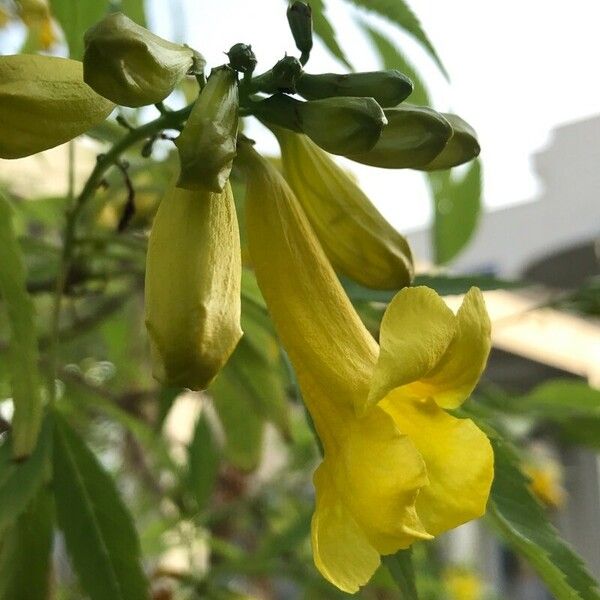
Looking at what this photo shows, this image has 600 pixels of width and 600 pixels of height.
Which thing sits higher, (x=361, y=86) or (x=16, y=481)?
(x=361, y=86)

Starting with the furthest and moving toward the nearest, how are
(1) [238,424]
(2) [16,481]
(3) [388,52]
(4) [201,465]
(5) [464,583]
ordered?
1. (5) [464,583]
2. (4) [201,465]
3. (1) [238,424]
4. (3) [388,52]
5. (2) [16,481]

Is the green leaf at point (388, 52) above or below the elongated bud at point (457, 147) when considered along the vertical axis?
below

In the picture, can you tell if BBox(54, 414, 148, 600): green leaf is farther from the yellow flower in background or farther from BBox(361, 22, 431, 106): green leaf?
the yellow flower in background

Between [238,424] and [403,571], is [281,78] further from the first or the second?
[238,424]

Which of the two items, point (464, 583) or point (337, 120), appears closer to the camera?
point (337, 120)

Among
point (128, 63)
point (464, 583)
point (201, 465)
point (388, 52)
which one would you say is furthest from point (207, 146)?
point (464, 583)

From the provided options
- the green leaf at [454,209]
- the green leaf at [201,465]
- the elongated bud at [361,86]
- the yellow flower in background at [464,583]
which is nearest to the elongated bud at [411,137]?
the elongated bud at [361,86]

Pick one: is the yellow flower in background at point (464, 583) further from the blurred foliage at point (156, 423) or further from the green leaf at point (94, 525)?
the green leaf at point (94, 525)
